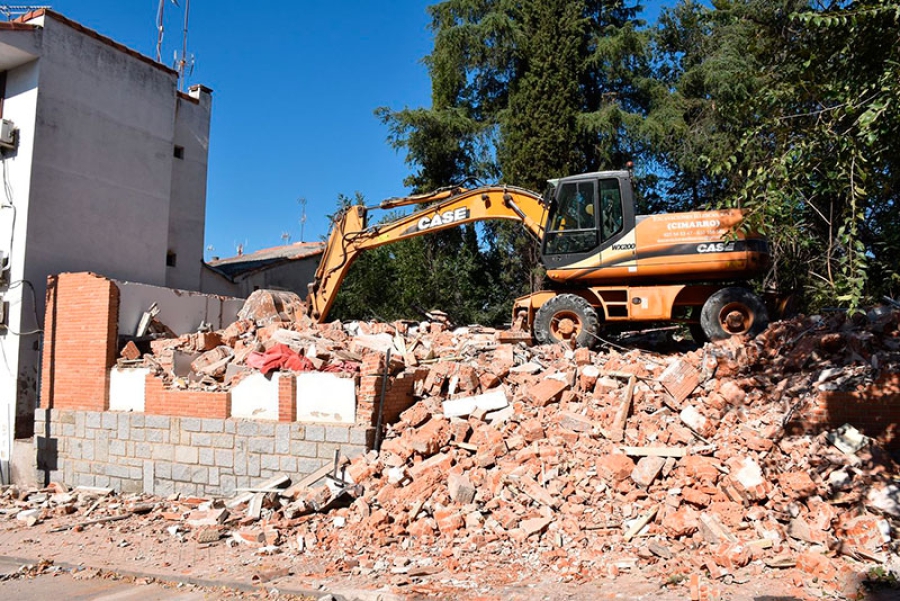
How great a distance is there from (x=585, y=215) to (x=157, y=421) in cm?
771

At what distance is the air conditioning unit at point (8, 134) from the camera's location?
12.7 m

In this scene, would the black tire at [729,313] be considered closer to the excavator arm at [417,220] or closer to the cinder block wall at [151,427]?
the excavator arm at [417,220]

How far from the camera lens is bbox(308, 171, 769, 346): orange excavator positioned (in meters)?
9.91

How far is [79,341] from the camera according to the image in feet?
38.9

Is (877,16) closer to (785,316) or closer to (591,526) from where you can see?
(591,526)

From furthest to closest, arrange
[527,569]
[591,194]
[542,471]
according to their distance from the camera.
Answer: [591,194], [542,471], [527,569]

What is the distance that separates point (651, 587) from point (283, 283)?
52.3 feet

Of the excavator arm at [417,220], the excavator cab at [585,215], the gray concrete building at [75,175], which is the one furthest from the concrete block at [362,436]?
the gray concrete building at [75,175]

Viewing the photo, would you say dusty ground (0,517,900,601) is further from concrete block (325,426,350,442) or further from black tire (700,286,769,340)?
black tire (700,286,769,340)

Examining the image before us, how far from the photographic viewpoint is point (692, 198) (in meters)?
19.5

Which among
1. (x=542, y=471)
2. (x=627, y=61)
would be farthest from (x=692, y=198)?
(x=542, y=471)

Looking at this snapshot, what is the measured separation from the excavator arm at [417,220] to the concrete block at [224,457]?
3.98 meters

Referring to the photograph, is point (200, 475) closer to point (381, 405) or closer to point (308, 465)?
point (308, 465)

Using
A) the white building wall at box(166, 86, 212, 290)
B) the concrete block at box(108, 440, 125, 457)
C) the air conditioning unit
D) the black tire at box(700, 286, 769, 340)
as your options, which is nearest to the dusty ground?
the concrete block at box(108, 440, 125, 457)
